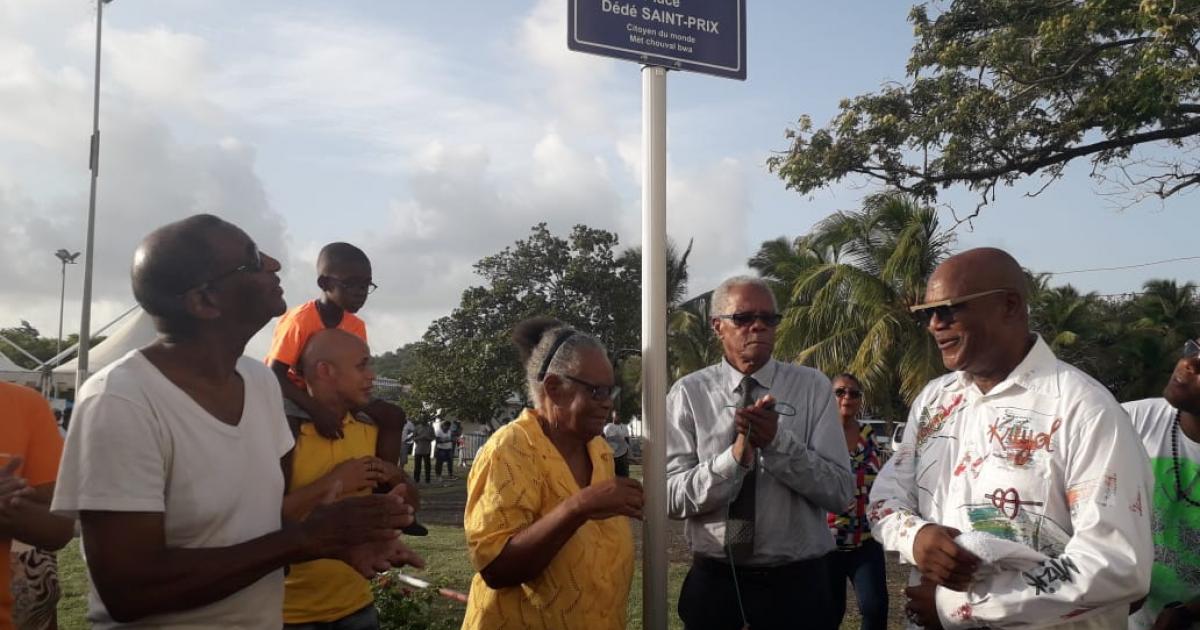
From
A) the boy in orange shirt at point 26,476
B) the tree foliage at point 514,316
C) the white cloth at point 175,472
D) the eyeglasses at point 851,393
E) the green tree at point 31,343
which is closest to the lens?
the white cloth at point 175,472

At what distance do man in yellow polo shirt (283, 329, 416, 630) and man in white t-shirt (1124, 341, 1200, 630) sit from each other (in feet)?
8.68

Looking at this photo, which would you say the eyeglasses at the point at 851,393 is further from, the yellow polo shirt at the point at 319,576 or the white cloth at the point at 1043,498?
the yellow polo shirt at the point at 319,576

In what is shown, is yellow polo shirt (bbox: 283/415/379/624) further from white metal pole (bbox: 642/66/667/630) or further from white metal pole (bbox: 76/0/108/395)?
white metal pole (bbox: 76/0/108/395)

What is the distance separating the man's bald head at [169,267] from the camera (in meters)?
2.25

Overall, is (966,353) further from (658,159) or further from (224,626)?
(224,626)

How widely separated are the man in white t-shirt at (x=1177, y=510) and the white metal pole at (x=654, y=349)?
1.66 m

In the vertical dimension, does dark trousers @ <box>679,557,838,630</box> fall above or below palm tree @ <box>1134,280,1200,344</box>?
below

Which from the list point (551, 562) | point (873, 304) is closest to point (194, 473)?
point (551, 562)

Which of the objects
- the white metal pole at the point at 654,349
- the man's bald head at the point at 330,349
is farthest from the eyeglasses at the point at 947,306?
the man's bald head at the point at 330,349

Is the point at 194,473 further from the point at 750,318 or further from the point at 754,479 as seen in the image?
the point at 750,318

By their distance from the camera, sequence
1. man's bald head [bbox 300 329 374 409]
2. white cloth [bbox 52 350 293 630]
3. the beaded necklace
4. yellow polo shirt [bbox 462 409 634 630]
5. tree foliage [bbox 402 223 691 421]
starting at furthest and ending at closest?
tree foliage [bbox 402 223 691 421]
man's bald head [bbox 300 329 374 409]
the beaded necklace
yellow polo shirt [bbox 462 409 634 630]
white cloth [bbox 52 350 293 630]

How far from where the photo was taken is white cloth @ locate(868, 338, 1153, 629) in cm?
235

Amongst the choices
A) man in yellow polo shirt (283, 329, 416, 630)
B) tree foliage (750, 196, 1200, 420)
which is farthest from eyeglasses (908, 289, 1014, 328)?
tree foliage (750, 196, 1200, 420)

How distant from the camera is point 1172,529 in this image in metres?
3.30
